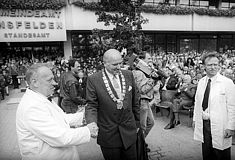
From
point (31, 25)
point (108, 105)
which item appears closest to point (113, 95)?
point (108, 105)

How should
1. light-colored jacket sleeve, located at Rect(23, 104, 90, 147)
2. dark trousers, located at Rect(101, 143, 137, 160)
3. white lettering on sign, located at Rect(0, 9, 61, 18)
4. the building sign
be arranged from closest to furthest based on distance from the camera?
light-colored jacket sleeve, located at Rect(23, 104, 90, 147)
dark trousers, located at Rect(101, 143, 137, 160)
white lettering on sign, located at Rect(0, 9, 61, 18)
the building sign

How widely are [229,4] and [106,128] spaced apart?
74.5ft

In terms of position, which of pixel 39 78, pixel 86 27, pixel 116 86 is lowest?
pixel 116 86

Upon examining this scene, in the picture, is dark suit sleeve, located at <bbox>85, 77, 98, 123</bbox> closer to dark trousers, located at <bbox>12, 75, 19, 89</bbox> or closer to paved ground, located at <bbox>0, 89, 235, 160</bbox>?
paved ground, located at <bbox>0, 89, 235, 160</bbox>

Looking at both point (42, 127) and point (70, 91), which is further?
point (70, 91)

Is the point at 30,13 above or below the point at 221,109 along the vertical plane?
above

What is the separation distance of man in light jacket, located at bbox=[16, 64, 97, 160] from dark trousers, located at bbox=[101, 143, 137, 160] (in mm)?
723

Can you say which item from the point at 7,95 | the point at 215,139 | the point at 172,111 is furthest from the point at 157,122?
the point at 7,95

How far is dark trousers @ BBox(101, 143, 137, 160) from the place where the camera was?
2.54m

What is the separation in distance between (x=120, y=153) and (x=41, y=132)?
1261mm

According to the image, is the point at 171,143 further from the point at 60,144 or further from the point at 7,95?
the point at 7,95

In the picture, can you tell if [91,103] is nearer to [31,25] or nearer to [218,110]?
[218,110]

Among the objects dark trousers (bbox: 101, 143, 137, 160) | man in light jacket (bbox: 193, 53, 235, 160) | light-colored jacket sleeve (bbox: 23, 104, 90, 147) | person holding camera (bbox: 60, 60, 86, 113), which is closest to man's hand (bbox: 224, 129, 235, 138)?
man in light jacket (bbox: 193, 53, 235, 160)

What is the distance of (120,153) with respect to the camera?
259cm
